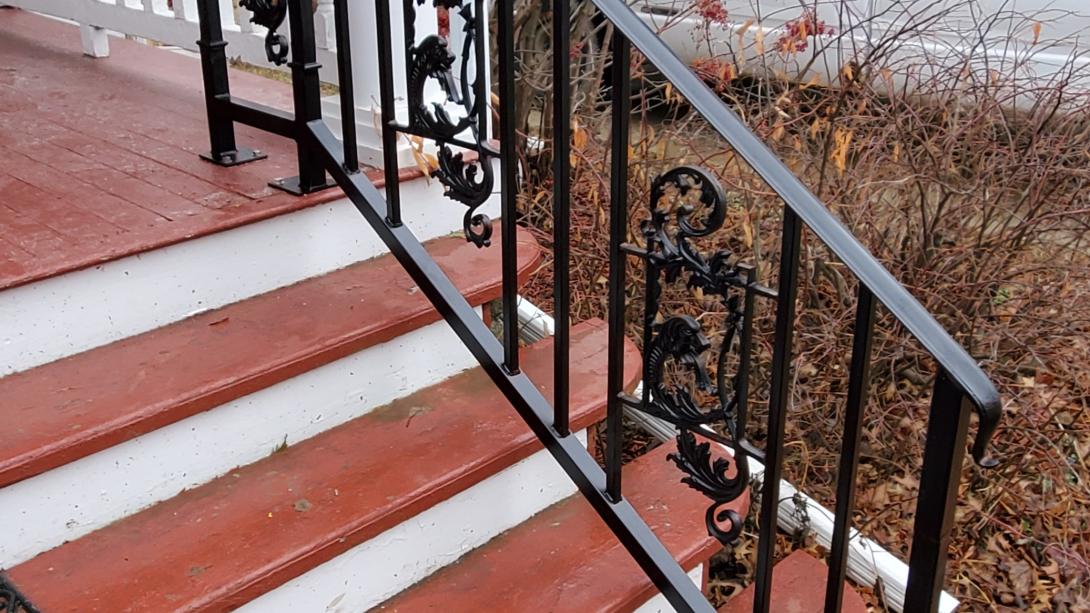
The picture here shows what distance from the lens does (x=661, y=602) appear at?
2.14 m

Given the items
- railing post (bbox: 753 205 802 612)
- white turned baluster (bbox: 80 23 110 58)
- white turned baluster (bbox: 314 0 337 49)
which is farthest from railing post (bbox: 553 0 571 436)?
white turned baluster (bbox: 80 23 110 58)

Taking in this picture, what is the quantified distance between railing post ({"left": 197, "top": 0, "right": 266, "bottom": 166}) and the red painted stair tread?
1.52 ft

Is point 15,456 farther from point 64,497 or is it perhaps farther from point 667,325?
point 667,325

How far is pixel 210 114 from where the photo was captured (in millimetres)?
2506

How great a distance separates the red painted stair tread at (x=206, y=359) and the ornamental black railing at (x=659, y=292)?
21 centimetres

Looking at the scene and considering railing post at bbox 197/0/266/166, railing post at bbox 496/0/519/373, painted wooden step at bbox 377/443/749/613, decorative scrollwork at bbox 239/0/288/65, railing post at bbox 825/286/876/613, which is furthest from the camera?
railing post at bbox 197/0/266/166

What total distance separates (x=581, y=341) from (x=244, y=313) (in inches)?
31.5

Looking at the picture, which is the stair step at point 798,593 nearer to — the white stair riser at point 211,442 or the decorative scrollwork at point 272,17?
the white stair riser at point 211,442

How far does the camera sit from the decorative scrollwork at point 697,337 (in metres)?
1.47

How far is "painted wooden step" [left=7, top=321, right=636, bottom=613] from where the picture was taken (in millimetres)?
1708

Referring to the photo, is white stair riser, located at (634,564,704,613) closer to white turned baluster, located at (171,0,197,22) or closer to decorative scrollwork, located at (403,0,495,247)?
decorative scrollwork, located at (403,0,495,247)

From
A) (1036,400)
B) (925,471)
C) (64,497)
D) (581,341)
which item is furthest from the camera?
(1036,400)

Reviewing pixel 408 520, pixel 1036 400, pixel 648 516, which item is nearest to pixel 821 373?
pixel 1036 400

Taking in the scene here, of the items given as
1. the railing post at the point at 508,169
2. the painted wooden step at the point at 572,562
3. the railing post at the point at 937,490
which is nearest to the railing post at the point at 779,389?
the railing post at the point at 937,490
